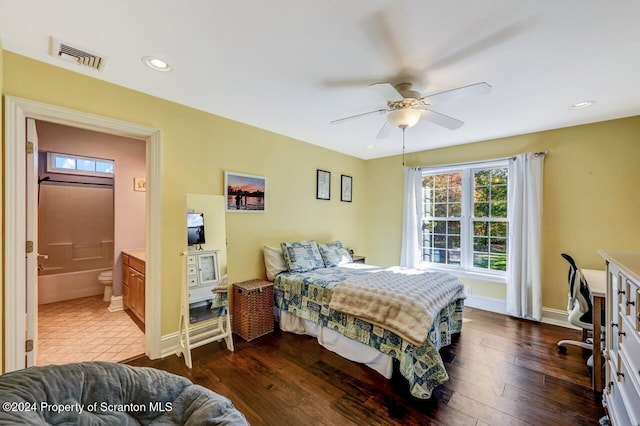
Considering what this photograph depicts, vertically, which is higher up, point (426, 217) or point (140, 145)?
point (140, 145)

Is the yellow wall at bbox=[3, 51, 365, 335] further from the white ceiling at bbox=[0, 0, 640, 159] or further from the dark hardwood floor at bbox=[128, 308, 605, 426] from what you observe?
the dark hardwood floor at bbox=[128, 308, 605, 426]

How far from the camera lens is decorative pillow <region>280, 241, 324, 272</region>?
334 cm

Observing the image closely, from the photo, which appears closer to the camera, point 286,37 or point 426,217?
point 286,37

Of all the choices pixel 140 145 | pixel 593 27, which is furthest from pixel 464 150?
pixel 140 145

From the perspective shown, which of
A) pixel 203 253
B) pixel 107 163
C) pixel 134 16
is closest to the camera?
pixel 134 16

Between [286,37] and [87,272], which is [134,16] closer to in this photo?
[286,37]

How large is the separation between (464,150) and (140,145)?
5070 millimetres

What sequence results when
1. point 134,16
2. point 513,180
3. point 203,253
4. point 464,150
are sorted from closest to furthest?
1. point 134,16
2. point 203,253
3. point 513,180
4. point 464,150

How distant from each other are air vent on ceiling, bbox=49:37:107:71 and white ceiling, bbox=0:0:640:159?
0.18ft

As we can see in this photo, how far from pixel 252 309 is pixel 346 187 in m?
2.77

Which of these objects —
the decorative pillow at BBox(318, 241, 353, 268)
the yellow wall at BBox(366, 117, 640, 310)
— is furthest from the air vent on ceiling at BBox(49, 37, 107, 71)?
the yellow wall at BBox(366, 117, 640, 310)

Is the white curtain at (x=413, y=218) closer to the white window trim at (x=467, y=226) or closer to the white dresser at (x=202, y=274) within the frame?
the white window trim at (x=467, y=226)

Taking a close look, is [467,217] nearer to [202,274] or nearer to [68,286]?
[202,274]

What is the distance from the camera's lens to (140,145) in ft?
13.8
